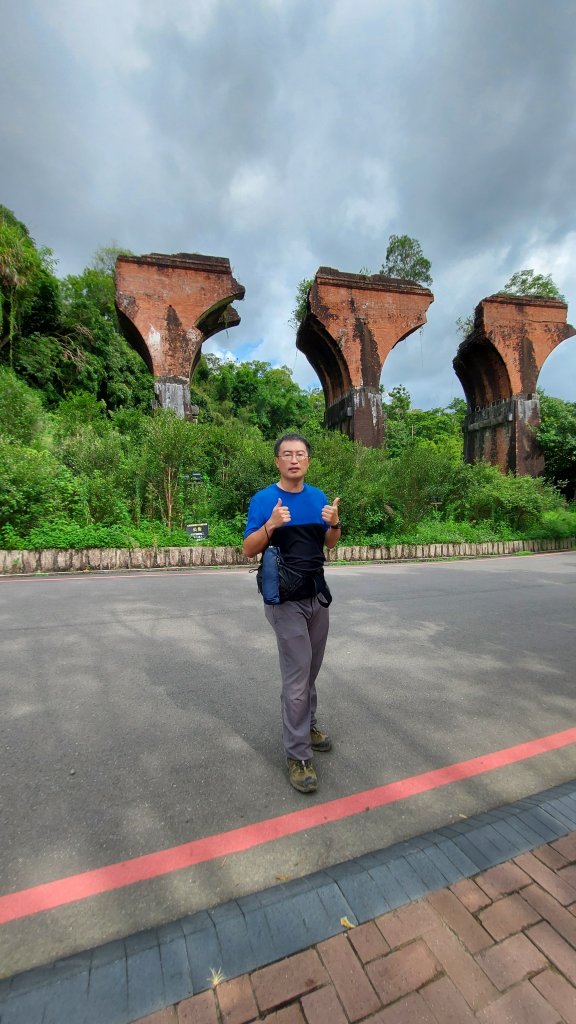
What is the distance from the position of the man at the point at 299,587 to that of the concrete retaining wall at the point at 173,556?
7689 millimetres

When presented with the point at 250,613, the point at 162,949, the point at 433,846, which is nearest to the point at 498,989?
the point at 433,846

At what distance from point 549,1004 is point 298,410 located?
140 feet

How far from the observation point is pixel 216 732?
9.04ft

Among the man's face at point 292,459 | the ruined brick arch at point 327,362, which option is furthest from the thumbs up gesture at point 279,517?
the ruined brick arch at point 327,362

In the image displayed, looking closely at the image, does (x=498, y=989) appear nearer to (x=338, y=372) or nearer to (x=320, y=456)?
(x=320, y=456)

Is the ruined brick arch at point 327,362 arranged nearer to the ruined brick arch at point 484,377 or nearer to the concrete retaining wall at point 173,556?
the ruined brick arch at point 484,377

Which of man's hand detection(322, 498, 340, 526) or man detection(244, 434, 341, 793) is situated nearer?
man detection(244, 434, 341, 793)

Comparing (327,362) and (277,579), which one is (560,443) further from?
(277,579)

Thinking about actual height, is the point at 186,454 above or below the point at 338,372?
below

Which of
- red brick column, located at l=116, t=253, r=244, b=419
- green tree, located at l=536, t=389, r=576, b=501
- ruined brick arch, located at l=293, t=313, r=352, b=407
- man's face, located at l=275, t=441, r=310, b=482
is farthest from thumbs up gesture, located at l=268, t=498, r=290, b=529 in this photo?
green tree, located at l=536, t=389, r=576, b=501

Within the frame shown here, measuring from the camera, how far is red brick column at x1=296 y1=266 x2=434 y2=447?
19.1 meters

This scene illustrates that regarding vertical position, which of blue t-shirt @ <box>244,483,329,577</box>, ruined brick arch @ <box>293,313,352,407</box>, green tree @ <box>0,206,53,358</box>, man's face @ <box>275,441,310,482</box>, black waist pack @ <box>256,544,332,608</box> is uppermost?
green tree @ <box>0,206,53,358</box>

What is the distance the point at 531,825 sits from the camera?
1.87 m

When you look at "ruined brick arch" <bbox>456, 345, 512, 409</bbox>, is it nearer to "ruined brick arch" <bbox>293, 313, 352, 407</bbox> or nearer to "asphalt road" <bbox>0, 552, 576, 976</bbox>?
"ruined brick arch" <bbox>293, 313, 352, 407</bbox>
